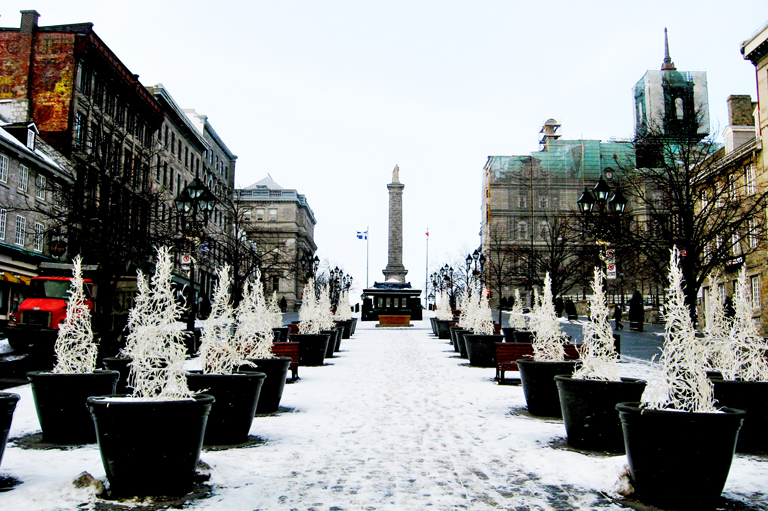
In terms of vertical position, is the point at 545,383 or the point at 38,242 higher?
the point at 38,242

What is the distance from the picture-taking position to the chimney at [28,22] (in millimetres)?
40531

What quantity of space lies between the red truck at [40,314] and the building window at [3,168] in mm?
11109

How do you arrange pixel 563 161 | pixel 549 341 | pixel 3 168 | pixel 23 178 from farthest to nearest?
1. pixel 563 161
2. pixel 23 178
3. pixel 3 168
4. pixel 549 341

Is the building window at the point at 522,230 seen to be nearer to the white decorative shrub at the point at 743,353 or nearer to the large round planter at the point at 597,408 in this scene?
the white decorative shrub at the point at 743,353

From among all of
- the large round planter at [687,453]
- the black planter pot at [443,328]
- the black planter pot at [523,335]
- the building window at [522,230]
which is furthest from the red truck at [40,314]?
the building window at [522,230]

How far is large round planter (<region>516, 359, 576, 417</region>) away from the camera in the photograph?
34.3 ft

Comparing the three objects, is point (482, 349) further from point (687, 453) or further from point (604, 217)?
point (687, 453)

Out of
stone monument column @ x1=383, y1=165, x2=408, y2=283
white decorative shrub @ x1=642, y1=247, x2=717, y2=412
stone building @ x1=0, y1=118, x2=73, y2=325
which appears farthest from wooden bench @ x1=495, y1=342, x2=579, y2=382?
stone monument column @ x1=383, y1=165, x2=408, y2=283

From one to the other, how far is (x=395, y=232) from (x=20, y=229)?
4168 cm

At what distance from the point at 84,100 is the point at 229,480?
38.9 m

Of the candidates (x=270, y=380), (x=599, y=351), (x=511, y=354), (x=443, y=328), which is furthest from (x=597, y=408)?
(x=443, y=328)

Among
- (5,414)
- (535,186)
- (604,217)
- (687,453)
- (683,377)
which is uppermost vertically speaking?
(535,186)

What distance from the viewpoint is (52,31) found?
39688 mm

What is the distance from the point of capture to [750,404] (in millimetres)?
7781
